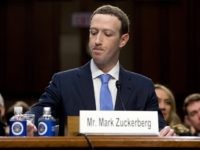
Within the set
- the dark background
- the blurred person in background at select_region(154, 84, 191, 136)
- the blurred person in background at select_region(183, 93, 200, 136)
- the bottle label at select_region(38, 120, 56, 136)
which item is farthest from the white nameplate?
the dark background

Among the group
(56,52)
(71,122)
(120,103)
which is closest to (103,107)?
(120,103)

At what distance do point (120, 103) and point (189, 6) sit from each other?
515 centimetres

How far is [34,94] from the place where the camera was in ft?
27.1

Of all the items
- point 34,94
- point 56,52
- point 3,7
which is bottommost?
point 34,94

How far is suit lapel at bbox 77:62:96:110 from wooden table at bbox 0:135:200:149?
863 mm

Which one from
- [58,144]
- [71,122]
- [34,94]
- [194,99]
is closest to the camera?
[58,144]

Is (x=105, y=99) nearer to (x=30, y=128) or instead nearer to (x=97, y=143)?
(x=30, y=128)

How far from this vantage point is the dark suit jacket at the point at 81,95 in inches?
136

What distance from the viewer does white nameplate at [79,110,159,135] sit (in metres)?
2.72

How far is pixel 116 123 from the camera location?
275cm

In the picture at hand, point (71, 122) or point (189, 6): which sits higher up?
point (189, 6)

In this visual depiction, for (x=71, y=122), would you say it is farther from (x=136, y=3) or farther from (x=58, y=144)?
(x=136, y=3)

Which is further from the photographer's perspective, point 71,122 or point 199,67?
point 199,67

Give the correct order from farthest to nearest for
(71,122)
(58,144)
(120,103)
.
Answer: (120,103) < (71,122) < (58,144)
